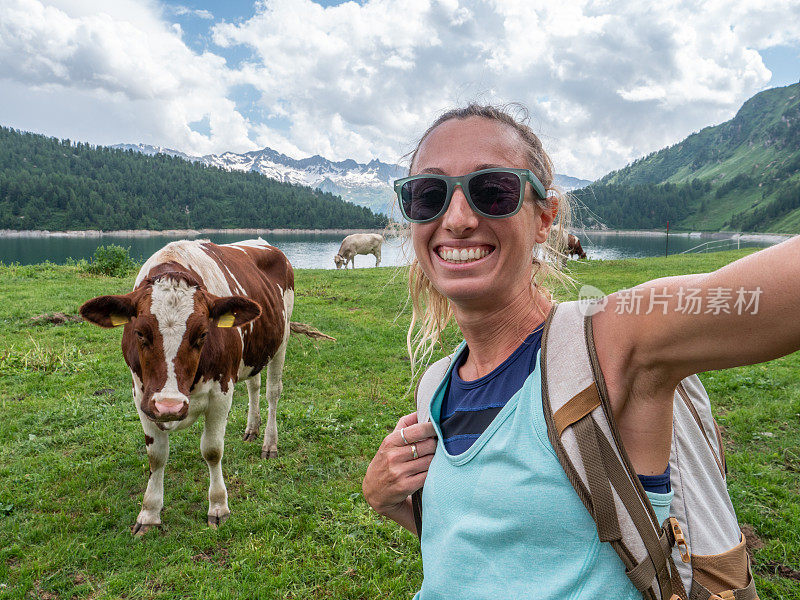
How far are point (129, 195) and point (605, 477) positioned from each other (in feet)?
527

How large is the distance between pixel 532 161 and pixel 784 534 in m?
4.60

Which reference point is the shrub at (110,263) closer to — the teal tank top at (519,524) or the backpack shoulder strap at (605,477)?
the teal tank top at (519,524)

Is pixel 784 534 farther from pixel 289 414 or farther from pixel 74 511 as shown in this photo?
pixel 74 511

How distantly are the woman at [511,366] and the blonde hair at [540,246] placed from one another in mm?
12

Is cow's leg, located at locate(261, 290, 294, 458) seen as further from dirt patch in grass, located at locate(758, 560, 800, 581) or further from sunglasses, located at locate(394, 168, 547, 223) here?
sunglasses, located at locate(394, 168, 547, 223)

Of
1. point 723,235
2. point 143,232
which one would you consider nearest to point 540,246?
point 143,232

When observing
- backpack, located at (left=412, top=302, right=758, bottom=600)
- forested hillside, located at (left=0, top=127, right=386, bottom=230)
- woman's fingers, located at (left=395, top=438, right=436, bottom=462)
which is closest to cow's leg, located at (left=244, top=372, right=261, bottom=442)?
Answer: woman's fingers, located at (left=395, top=438, right=436, bottom=462)

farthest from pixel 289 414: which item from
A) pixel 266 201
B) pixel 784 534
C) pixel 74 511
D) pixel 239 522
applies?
pixel 266 201

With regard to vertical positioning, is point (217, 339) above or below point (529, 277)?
below

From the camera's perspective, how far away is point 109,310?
3.94 m

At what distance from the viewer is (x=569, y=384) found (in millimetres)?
1108

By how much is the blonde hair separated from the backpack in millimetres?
746

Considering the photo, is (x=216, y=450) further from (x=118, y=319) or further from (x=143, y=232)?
(x=143, y=232)

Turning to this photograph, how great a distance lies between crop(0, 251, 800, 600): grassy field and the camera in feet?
13.0
